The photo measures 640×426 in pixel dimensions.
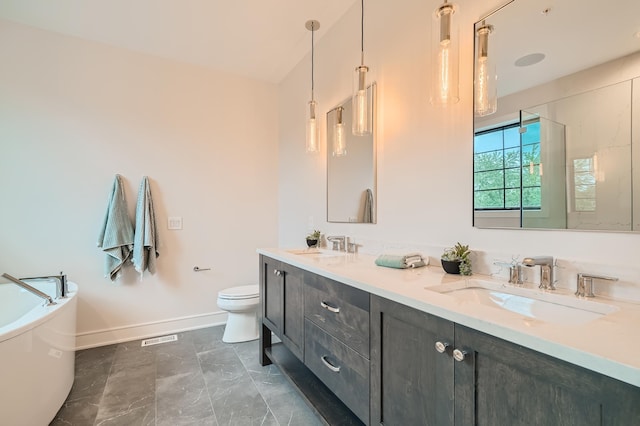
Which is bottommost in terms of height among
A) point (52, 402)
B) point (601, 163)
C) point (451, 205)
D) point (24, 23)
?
point (52, 402)

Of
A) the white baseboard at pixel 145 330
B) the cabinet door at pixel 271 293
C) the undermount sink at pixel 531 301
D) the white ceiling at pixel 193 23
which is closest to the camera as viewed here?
the undermount sink at pixel 531 301

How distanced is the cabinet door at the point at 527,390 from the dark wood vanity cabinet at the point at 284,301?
40.9 inches

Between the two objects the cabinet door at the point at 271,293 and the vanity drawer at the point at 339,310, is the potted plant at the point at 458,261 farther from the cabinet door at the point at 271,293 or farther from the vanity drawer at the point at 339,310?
the cabinet door at the point at 271,293

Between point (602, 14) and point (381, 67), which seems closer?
point (602, 14)

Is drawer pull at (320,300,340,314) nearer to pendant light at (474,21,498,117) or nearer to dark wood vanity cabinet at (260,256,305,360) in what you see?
dark wood vanity cabinet at (260,256,305,360)

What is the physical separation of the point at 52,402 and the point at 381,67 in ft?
9.06

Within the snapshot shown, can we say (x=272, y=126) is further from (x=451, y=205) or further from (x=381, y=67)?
(x=451, y=205)

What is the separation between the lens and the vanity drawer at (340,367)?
124 cm

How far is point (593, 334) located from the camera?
68 centimetres

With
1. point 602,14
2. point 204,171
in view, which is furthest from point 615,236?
point 204,171

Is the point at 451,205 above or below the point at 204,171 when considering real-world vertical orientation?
below

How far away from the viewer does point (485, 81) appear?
1.33 m

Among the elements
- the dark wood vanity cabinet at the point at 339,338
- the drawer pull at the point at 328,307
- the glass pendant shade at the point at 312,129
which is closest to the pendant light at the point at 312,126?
the glass pendant shade at the point at 312,129

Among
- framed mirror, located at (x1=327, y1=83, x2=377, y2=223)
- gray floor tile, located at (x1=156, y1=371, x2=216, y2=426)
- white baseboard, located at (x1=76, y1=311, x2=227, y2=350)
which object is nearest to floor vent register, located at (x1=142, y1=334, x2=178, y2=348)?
white baseboard, located at (x1=76, y1=311, x2=227, y2=350)
